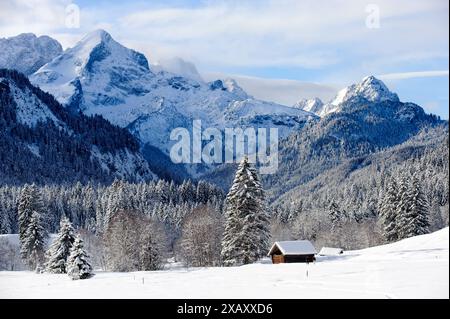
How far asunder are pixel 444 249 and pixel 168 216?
98245 millimetres

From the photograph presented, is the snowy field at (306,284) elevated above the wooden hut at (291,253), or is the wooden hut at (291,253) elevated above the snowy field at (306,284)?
the snowy field at (306,284)

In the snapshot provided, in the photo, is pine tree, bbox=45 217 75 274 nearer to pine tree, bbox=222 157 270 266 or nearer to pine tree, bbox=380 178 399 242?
pine tree, bbox=222 157 270 266

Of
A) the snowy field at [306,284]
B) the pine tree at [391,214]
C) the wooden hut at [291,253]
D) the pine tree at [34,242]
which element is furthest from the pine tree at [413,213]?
the pine tree at [34,242]

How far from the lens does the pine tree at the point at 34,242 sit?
3349 inches

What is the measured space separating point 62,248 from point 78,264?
12.6 m

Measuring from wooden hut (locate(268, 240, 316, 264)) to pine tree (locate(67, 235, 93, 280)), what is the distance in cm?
1933

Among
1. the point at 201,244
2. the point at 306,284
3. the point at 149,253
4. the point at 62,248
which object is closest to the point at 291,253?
the point at 201,244

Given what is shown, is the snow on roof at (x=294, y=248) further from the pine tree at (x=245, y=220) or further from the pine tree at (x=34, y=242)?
the pine tree at (x=34, y=242)

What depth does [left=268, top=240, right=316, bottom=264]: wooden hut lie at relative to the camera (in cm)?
6316

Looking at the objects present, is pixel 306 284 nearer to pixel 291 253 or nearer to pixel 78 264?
pixel 78 264

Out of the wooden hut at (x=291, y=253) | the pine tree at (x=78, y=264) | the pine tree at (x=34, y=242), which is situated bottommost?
the pine tree at (x=34, y=242)

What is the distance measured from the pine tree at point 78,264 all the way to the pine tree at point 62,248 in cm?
987

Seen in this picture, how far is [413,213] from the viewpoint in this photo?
246 ft
